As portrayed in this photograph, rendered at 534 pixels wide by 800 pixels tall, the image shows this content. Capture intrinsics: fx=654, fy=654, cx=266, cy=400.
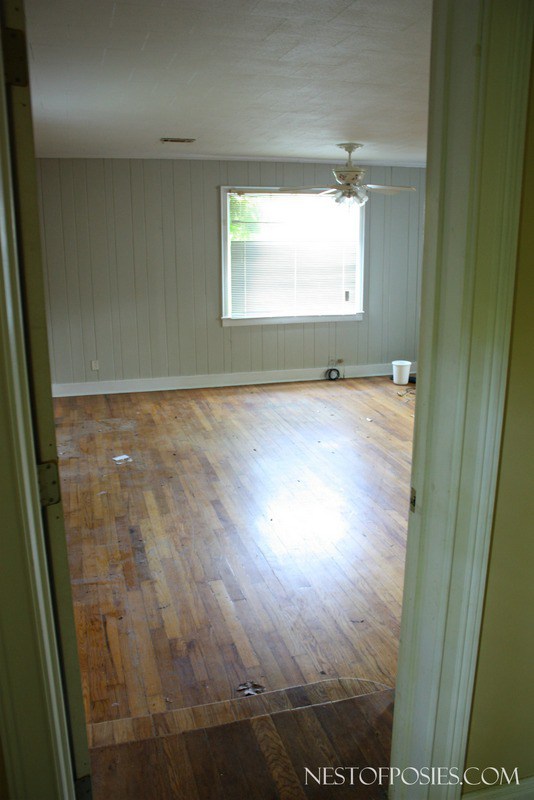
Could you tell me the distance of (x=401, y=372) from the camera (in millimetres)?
7734

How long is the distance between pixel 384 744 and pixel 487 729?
45cm

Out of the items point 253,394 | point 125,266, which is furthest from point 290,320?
point 125,266

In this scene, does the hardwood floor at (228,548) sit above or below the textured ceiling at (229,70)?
below

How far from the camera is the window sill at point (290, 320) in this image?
747cm

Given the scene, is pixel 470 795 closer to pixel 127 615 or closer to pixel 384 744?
pixel 384 744

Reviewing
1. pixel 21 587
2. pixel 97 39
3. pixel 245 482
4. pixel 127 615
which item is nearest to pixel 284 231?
pixel 245 482

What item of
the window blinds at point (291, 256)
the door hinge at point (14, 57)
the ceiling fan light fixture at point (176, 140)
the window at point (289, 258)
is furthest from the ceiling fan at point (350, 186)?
the door hinge at point (14, 57)

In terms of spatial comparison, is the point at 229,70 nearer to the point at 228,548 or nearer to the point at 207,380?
the point at 228,548

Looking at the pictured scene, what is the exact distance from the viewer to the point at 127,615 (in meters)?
3.03

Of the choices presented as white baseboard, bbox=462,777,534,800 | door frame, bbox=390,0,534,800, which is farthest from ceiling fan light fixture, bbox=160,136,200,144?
white baseboard, bbox=462,777,534,800

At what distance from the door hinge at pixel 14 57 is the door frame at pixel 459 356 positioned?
0.86 meters

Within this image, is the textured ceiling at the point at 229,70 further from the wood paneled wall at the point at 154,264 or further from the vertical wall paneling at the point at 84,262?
the wood paneled wall at the point at 154,264

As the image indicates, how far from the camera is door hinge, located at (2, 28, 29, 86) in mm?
1244

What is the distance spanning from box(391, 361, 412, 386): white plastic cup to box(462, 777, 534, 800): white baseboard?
6124 mm
